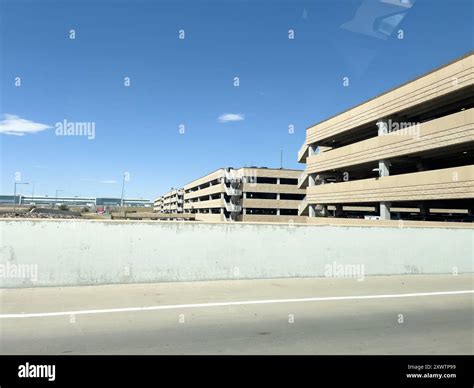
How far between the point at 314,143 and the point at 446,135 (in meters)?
22.1

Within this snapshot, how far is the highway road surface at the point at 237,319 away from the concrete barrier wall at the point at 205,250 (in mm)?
429

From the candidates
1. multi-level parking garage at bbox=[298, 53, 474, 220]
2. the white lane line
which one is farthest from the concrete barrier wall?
multi-level parking garage at bbox=[298, 53, 474, 220]

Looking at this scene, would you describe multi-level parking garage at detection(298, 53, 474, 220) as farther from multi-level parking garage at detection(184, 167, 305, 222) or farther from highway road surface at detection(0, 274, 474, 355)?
multi-level parking garage at detection(184, 167, 305, 222)

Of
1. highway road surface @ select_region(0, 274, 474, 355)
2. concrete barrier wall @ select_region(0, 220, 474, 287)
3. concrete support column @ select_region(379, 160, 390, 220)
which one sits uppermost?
concrete support column @ select_region(379, 160, 390, 220)

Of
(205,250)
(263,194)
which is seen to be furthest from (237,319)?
(263,194)

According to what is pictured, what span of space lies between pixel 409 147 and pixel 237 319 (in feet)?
92.3

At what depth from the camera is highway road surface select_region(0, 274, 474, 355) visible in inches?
231

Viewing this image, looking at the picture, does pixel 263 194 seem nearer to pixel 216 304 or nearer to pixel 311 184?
pixel 311 184

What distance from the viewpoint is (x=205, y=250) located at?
1111 centimetres

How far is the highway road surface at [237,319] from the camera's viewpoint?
19.2 feet

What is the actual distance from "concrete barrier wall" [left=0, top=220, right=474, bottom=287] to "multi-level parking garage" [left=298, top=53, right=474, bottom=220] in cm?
1503

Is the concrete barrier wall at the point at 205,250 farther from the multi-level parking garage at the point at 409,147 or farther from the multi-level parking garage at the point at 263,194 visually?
the multi-level parking garage at the point at 263,194

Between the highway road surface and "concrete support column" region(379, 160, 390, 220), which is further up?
"concrete support column" region(379, 160, 390, 220)
